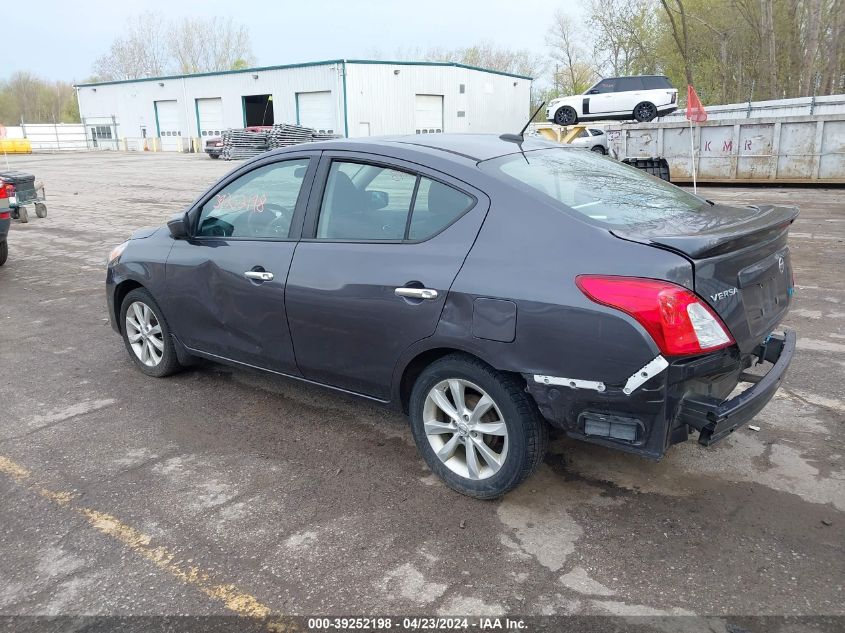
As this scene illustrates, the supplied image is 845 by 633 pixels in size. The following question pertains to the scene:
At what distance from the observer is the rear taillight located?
271cm

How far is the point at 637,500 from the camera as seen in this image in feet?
11.0

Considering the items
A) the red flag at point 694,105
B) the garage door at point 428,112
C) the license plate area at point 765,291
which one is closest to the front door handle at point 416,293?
the license plate area at point 765,291

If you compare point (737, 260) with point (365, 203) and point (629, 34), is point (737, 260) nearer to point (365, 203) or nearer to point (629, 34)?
point (365, 203)

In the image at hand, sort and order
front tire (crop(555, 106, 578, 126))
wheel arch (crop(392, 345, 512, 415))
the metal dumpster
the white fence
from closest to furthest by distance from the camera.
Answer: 1. wheel arch (crop(392, 345, 512, 415))
2. the metal dumpster
3. front tire (crop(555, 106, 578, 126))
4. the white fence

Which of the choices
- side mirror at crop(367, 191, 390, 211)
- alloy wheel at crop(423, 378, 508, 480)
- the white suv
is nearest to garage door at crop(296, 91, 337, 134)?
the white suv

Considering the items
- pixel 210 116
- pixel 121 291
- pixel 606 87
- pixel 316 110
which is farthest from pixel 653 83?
pixel 210 116

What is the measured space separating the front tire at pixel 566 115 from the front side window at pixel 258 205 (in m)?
22.2

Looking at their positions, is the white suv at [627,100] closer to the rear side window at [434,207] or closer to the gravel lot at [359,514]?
the gravel lot at [359,514]

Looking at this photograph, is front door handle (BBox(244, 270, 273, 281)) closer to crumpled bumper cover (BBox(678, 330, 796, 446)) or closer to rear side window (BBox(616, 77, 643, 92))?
crumpled bumper cover (BBox(678, 330, 796, 446))

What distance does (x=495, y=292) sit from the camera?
3.03 metres

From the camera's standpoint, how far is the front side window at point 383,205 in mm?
3365

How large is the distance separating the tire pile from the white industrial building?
9.94 m

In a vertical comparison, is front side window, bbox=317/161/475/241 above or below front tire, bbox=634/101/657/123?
below

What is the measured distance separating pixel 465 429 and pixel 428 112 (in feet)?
154
